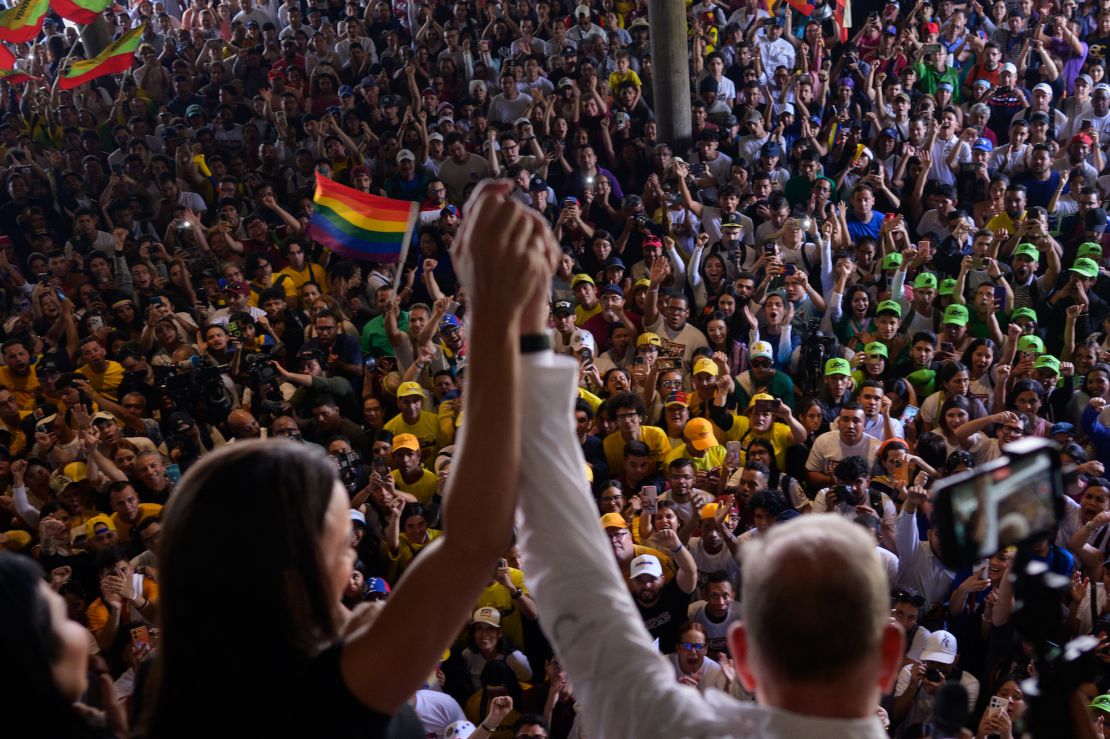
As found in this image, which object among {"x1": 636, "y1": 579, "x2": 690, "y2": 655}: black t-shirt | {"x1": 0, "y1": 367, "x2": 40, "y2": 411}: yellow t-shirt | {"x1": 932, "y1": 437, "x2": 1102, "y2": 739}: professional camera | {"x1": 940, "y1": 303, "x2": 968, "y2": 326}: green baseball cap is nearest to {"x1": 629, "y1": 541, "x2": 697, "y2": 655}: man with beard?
{"x1": 636, "y1": 579, "x2": 690, "y2": 655}: black t-shirt

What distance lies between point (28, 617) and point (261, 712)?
273mm

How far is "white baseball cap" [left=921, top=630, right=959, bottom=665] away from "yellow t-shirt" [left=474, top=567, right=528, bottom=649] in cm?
201

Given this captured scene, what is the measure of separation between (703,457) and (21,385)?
5.11m

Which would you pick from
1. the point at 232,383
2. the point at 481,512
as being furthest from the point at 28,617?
the point at 232,383

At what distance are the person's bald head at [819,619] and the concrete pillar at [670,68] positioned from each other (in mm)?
9974

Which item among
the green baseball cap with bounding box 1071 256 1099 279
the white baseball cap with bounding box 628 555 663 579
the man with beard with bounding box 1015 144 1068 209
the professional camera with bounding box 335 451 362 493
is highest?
the man with beard with bounding box 1015 144 1068 209

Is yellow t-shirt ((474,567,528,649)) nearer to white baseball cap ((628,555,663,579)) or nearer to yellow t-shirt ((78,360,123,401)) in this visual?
white baseball cap ((628,555,663,579))

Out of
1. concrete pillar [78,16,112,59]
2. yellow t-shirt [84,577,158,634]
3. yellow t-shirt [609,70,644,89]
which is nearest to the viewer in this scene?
yellow t-shirt [84,577,158,634]

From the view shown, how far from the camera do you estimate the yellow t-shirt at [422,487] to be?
674 centimetres

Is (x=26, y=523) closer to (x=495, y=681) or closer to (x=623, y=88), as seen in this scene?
(x=495, y=681)

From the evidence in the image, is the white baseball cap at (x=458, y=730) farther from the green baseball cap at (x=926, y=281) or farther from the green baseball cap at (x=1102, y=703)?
the green baseball cap at (x=926, y=281)

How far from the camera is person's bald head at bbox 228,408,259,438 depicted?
7.10 metres

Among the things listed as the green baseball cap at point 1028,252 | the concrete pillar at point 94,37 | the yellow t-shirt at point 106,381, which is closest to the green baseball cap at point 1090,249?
the green baseball cap at point 1028,252

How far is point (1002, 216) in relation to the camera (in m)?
9.00
